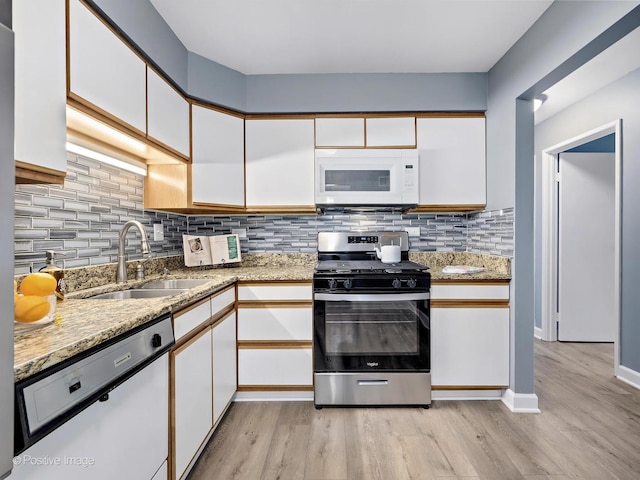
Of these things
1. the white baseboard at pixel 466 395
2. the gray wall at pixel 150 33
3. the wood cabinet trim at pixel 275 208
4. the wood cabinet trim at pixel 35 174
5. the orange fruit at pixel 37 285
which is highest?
the gray wall at pixel 150 33

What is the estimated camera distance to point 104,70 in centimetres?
141

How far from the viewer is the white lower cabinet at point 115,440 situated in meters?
0.76

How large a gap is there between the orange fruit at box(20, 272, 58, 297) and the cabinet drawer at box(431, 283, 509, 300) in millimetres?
2009

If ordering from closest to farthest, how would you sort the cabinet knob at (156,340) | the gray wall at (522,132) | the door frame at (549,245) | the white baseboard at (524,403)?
1. the cabinet knob at (156,340)
2. the gray wall at (522,132)
3. the white baseboard at (524,403)
4. the door frame at (549,245)

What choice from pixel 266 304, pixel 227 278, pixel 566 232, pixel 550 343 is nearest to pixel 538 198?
pixel 566 232

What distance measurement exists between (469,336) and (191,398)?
1740 millimetres

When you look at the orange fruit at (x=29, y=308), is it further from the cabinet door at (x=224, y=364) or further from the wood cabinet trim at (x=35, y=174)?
the cabinet door at (x=224, y=364)

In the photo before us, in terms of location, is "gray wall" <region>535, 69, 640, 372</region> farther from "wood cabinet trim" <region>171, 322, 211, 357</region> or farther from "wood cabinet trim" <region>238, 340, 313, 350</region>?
"wood cabinet trim" <region>171, 322, 211, 357</region>

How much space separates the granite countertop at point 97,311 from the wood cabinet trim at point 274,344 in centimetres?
41

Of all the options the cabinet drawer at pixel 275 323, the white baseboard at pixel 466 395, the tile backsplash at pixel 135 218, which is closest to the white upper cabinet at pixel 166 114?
the tile backsplash at pixel 135 218

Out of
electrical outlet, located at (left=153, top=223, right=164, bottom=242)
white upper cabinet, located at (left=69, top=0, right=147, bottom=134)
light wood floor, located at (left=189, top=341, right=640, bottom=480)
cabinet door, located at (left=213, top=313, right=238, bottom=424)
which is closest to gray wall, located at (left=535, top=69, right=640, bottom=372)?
light wood floor, located at (left=189, top=341, right=640, bottom=480)

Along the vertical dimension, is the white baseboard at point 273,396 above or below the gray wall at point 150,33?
below

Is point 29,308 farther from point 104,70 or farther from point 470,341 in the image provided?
point 470,341

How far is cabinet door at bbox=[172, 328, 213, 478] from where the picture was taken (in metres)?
1.38
